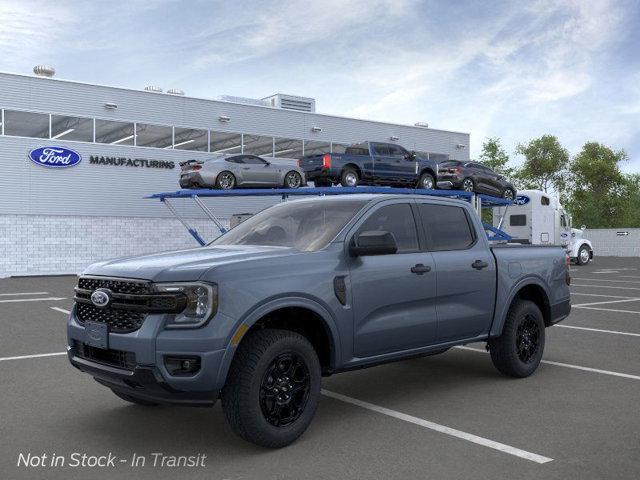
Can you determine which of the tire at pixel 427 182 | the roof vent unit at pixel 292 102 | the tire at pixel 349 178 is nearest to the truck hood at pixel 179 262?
the tire at pixel 349 178

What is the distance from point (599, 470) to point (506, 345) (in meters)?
2.57

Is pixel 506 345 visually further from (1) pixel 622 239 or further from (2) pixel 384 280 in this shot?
(1) pixel 622 239

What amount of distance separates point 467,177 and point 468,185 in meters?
0.31

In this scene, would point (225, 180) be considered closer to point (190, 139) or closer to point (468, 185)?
point (190, 139)

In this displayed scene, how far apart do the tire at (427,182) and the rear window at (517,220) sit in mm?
6562

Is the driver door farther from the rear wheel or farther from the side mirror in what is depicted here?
the rear wheel

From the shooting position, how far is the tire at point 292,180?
24.8 metres

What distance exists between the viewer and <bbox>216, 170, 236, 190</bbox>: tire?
932 inches

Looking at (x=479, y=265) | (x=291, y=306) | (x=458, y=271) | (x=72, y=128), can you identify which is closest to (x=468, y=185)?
(x=72, y=128)

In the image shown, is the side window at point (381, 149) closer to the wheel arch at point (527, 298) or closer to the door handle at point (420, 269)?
the wheel arch at point (527, 298)

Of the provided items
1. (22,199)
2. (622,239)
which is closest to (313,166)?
(22,199)

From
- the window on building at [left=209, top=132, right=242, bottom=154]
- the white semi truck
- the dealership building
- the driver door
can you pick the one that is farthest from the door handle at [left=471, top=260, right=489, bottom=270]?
the window on building at [left=209, top=132, right=242, bottom=154]

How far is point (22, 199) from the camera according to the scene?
26688 mm

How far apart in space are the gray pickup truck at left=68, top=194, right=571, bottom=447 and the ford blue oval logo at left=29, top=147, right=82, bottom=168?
2331 centimetres
